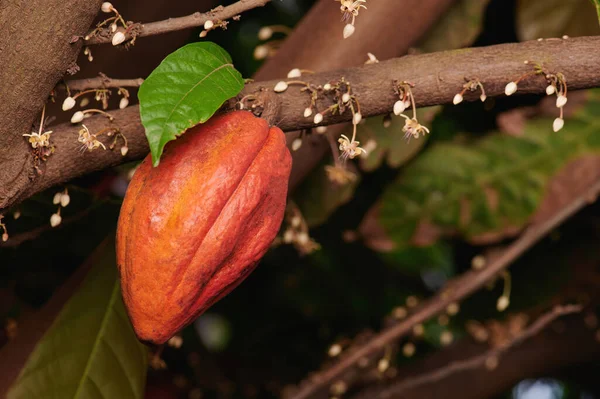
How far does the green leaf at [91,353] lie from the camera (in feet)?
2.51

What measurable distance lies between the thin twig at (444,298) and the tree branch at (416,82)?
0.52 metres

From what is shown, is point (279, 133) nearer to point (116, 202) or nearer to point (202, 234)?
point (202, 234)

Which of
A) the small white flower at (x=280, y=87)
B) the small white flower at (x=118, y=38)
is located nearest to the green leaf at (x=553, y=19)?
the small white flower at (x=280, y=87)

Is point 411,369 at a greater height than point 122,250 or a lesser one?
lesser

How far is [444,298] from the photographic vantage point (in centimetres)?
114

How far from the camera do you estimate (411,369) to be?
136 centimetres

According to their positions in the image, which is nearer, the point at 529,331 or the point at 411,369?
the point at 529,331

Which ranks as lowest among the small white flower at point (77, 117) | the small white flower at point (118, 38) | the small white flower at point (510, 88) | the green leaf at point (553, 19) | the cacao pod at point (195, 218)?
the green leaf at point (553, 19)

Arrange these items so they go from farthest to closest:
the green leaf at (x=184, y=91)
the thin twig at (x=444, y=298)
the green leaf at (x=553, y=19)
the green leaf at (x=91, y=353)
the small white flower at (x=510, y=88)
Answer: the green leaf at (x=553, y=19)
the thin twig at (x=444, y=298)
the green leaf at (x=91, y=353)
the small white flower at (x=510, y=88)
the green leaf at (x=184, y=91)

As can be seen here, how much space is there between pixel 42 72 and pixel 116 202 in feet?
1.14

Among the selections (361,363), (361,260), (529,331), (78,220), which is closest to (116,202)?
(78,220)

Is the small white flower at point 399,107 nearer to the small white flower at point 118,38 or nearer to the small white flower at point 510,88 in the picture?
the small white flower at point 510,88

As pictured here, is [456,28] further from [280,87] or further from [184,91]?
[184,91]

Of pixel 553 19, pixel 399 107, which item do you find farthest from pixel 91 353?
pixel 553 19
